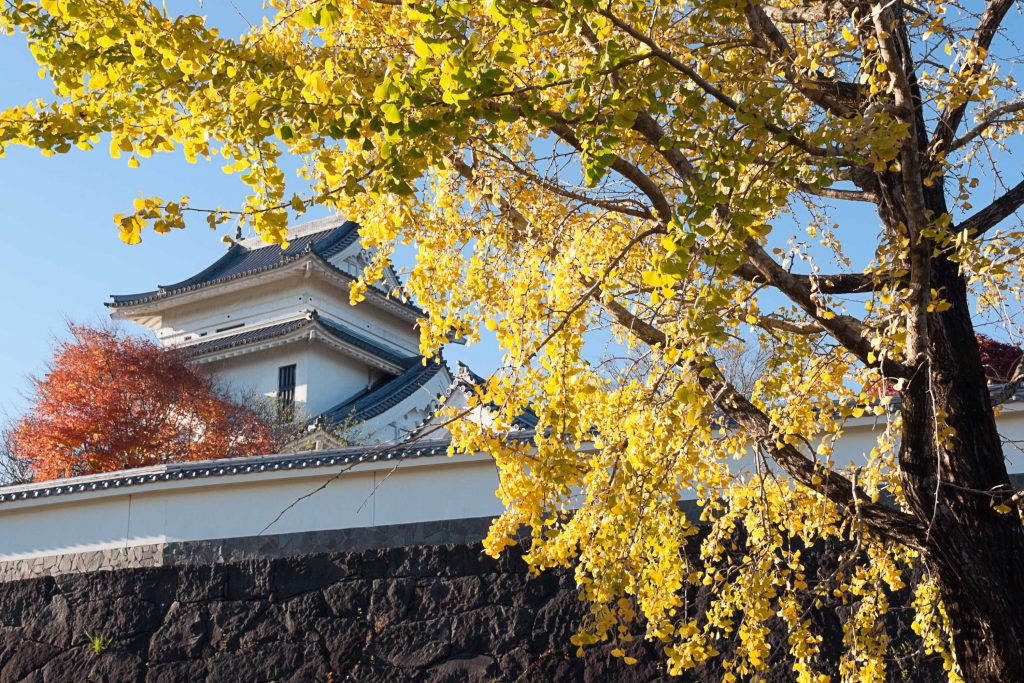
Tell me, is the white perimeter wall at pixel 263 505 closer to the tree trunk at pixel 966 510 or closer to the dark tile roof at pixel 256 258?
the tree trunk at pixel 966 510

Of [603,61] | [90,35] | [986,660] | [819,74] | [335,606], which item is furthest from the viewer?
[335,606]

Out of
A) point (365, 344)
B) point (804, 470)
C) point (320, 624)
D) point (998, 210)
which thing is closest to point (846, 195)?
point (998, 210)

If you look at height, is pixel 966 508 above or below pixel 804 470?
below

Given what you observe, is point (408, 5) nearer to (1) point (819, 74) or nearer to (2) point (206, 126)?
(2) point (206, 126)

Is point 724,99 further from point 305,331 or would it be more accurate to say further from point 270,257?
point 270,257

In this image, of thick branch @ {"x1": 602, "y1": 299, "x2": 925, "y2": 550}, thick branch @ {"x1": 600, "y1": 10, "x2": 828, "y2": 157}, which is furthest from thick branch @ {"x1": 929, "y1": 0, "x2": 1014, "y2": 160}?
thick branch @ {"x1": 602, "y1": 299, "x2": 925, "y2": 550}

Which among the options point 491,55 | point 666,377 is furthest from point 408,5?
point 666,377

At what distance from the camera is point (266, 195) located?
9.57 feet

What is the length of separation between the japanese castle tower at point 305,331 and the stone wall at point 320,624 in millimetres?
10476

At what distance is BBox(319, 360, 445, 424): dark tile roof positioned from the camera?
18.4 metres

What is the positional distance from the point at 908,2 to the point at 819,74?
575mm

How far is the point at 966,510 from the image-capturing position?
384 cm

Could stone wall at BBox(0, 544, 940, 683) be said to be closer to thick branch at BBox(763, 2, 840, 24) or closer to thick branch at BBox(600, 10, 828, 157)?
thick branch at BBox(763, 2, 840, 24)

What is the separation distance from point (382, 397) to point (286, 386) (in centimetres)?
234
